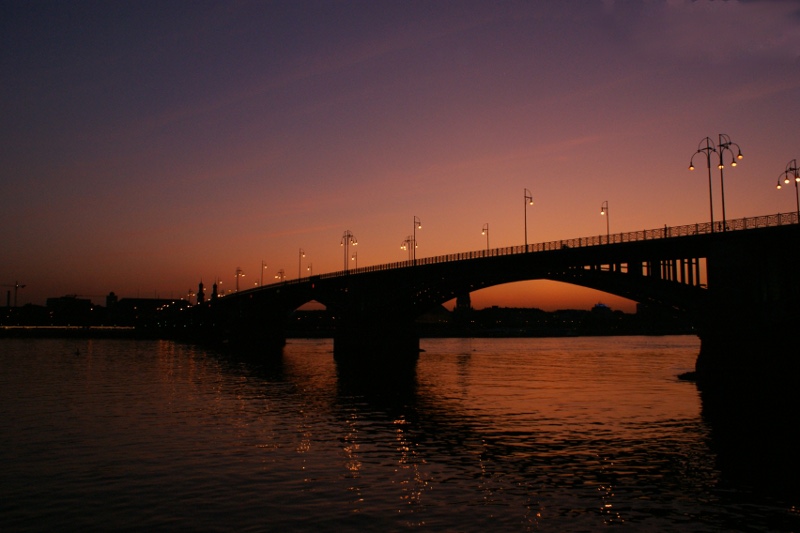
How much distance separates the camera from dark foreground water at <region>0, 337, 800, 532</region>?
63.8 feet

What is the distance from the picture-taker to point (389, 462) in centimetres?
2723

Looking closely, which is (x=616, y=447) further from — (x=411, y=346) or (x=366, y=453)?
(x=411, y=346)

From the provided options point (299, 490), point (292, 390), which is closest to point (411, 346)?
point (292, 390)

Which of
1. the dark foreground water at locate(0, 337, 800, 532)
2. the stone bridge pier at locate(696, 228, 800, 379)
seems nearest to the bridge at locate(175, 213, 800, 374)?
the stone bridge pier at locate(696, 228, 800, 379)

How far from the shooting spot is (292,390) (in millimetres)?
56938

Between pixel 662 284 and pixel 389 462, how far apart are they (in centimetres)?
4315

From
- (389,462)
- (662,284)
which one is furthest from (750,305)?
(389,462)

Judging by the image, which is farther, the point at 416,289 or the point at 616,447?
the point at 416,289

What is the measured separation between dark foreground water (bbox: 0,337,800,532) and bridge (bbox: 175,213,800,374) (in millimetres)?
7065

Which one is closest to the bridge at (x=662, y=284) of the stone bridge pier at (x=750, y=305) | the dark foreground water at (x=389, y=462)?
the stone bridge pier at (x=750, y=305)

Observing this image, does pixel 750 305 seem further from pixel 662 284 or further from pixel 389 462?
pixel 389 462

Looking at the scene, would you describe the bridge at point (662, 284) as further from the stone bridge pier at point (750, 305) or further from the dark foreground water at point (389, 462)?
the dark foreground water at point (389, 462)

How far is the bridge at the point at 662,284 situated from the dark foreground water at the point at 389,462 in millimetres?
7065

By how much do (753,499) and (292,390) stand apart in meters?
40.1
